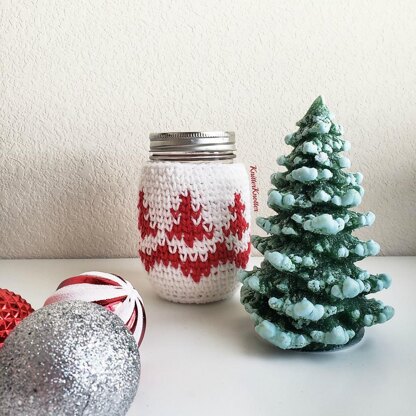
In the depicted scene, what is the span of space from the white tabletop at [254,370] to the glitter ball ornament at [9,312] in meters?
0.11

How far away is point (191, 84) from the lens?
0.66m

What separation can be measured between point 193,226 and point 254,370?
0.55 feet

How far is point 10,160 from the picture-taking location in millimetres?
674

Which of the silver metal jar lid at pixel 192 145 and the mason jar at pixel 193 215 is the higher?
the silver metal jar lid at pixel 192 145

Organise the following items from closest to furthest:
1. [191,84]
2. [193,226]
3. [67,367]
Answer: [67,367] < [193,226] < [191,84]

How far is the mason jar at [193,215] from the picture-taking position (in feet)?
1.61

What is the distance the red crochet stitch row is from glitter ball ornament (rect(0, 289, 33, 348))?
155 mm

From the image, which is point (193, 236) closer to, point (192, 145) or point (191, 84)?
point (192, 145)

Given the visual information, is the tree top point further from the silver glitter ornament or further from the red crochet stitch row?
the silver glitter ornament

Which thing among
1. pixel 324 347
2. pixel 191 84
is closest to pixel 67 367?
pixel 324 347

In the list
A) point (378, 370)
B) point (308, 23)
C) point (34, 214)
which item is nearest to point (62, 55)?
point (34, 214)

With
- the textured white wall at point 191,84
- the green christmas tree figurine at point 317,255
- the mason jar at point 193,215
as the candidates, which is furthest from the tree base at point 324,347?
the textured white wall at point 191,84

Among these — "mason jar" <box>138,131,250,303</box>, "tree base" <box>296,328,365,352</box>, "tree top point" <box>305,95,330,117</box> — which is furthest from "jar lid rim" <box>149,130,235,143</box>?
"tree base" <box>296,328,365,352</box>

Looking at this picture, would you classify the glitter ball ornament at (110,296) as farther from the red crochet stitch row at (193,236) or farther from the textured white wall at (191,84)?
the textured white wall at (191,84)
